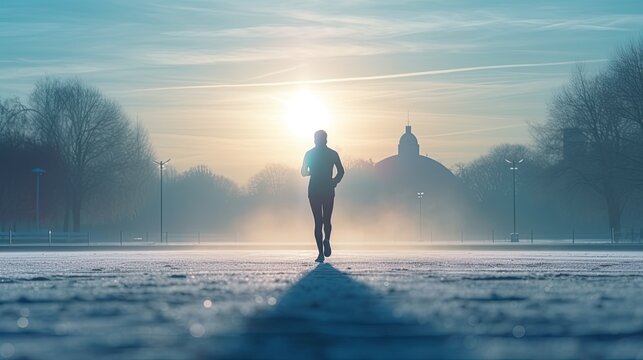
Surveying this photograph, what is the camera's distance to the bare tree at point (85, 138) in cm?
7212

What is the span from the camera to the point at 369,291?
6863 mm

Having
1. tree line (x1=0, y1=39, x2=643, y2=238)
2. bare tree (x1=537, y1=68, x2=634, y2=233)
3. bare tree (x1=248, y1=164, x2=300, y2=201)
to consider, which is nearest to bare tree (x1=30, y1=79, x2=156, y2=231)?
tree line (x1=0, y1=39, x2=643, y2=238)

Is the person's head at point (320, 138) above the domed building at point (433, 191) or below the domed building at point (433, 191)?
below

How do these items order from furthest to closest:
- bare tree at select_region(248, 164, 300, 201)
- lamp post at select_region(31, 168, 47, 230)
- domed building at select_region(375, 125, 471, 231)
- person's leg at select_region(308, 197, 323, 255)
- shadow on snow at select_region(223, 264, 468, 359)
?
domed building at select_region(375, 125, 471, 231)
bare tree at select_region(248, 164, 300, 201)
lamp post at select_region(31, 168, 47, 230)
person's leg at select_region(308, 197, 323, 255)
shadow on snow at select_region(223, 264, 468, 359)

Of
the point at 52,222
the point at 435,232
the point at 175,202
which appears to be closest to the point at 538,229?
the point at 435,232

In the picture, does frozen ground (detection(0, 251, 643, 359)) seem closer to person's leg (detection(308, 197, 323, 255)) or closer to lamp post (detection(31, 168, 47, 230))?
person's leg (detection(308, 197, 323, 255))

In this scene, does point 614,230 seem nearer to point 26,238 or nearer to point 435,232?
point 26,238

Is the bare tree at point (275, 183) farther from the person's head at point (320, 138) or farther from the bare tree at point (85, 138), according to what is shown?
the person's head at point (320, 138)

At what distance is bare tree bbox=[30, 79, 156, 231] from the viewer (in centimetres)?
7212

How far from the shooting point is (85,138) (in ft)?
240

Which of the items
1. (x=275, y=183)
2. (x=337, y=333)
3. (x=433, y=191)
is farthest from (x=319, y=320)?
(x=433, y=191)

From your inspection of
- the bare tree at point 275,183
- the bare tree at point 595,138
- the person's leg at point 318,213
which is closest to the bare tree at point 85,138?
the bare tree at point 595,138

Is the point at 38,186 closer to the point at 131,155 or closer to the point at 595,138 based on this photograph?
the point at 131,155

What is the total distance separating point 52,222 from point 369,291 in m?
73.7
